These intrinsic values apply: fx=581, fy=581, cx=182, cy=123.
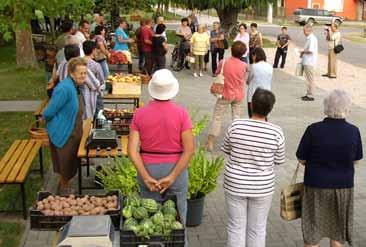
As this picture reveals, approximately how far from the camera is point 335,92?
477cm

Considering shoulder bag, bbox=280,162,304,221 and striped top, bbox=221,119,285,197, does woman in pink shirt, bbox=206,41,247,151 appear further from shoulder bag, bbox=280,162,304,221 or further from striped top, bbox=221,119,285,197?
striped top, bbox=221,119,285,197

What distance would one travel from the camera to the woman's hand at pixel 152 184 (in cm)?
473

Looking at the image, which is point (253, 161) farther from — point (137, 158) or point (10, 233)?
point (10, 233)

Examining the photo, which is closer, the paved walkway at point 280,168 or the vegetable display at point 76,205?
the vegetable display at point 76,205

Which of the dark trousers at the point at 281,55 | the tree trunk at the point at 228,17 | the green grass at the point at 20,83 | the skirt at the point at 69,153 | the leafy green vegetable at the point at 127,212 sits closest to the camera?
the leafy green vegetable at the point at 127,212

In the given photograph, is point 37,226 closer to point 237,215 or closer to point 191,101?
point 237,215

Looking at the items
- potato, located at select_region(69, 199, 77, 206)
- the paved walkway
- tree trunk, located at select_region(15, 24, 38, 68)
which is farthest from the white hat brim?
tree trunk, located at select_region(15, 24, 38, 68)

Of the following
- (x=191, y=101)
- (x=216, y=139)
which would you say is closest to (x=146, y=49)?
(x=191, y=101)

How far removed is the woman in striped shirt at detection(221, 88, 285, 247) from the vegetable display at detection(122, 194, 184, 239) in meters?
0.63

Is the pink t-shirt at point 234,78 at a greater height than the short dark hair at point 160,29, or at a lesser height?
lesser

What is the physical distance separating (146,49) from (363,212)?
11133mm

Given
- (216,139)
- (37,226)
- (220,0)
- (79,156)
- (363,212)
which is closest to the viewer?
(37,226)

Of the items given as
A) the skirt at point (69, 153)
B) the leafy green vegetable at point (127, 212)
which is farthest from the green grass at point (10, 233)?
the leafy green vegetable at point (127, 212)

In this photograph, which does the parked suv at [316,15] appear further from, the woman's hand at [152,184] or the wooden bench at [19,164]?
the woman's hand at [152,184]
